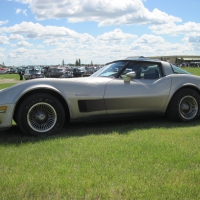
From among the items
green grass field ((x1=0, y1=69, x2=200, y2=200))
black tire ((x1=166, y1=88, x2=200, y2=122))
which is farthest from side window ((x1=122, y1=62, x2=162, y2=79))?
green grass field ((x1=0, y1=69, x2=200, y2=200))

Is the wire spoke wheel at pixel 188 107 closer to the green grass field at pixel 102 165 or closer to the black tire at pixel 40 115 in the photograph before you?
the green grass field at pixel 102 165

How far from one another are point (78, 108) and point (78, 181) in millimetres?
2236

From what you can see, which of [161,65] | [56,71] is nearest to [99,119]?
[161,65]

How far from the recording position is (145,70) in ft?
18.8

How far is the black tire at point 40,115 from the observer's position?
4688 millimetres

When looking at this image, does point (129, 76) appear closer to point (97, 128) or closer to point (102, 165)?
point (97, 128)

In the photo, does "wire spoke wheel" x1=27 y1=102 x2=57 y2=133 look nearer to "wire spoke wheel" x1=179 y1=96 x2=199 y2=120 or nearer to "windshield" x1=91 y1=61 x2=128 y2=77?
"windshield" x1=91 y1=61 x2=128 y2=77

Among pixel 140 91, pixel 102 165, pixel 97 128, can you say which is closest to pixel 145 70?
pixel 140 91

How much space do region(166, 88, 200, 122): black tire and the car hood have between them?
1.49 m

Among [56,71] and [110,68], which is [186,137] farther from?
[56,71]

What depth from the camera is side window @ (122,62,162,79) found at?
5.64 metres

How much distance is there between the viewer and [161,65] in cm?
592

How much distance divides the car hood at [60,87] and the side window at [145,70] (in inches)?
26.5

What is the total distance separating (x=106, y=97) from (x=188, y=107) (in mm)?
1942
